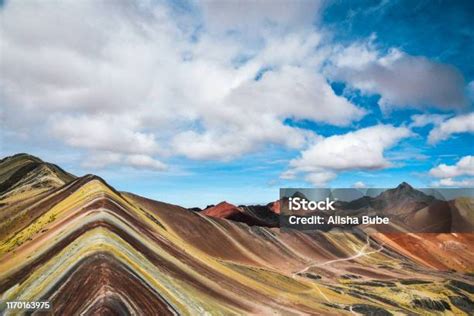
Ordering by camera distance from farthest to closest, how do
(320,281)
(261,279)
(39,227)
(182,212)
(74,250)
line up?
(182,212) → (320,281) → (261,279) → (39,227) → (74,250)

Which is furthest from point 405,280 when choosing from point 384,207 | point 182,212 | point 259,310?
point 384,207

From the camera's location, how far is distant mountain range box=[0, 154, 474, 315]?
26.0 metres

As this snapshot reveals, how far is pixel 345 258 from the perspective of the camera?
8988 centimetres

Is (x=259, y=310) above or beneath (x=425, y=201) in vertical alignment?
beneath

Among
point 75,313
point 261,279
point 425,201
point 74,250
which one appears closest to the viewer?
point 75,313

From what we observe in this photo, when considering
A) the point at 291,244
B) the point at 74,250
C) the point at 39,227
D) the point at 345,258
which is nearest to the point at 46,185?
the point at 39,227

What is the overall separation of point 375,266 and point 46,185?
7216 centimetres

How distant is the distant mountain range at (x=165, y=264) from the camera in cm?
2600

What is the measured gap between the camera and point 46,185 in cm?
6253

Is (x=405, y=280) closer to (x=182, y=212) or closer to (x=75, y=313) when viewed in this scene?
(x=182, y=212)

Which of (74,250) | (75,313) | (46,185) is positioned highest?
(46,185)

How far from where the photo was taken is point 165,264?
3394 centimetres

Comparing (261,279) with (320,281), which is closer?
(261,279)

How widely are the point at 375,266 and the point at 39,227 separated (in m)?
74.8
